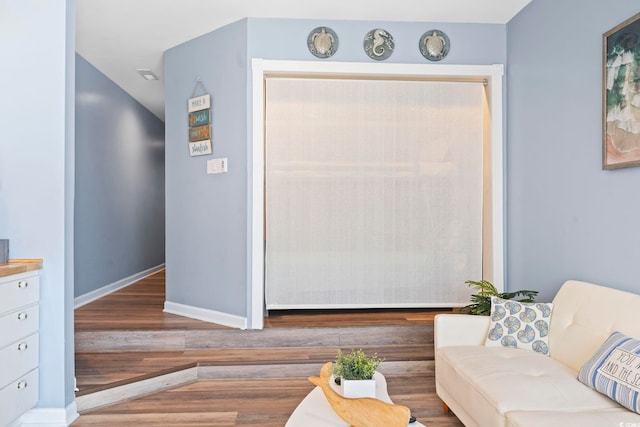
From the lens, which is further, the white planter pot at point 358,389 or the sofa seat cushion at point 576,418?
the white planter pot at point 358,389

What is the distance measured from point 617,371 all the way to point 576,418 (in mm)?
335

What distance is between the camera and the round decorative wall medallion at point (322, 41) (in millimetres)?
3637

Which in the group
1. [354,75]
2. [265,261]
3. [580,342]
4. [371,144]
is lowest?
[580,342]

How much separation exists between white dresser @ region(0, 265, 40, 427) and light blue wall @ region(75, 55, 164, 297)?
6.55 feet

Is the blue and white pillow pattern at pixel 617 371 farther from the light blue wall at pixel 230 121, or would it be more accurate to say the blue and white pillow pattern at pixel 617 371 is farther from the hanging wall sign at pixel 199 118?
the hanging wall sign at pixel 199 118

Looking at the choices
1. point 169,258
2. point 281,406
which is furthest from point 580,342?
point 169,258

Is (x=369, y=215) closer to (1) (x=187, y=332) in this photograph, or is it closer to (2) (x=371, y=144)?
(2) (x=371, y=144)

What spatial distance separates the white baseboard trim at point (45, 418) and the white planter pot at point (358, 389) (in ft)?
5.37

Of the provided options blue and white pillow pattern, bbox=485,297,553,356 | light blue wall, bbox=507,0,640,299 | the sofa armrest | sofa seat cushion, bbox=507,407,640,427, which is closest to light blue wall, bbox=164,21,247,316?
the sofa armrest

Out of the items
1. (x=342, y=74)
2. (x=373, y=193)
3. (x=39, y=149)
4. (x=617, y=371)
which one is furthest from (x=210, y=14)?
(x=617, y=371)

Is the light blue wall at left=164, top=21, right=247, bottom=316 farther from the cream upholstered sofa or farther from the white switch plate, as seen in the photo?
the cream upholstered sofa

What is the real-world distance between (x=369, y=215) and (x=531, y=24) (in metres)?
1.89

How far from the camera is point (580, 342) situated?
2244 millimetres

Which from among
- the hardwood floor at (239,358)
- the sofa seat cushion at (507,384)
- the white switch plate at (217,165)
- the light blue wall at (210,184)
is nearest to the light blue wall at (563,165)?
the sofa seat cushion at (507,384)
